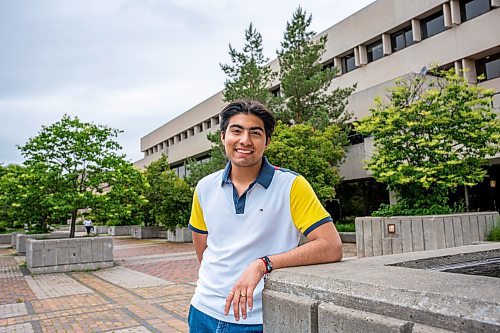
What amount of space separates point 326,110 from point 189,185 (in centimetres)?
831

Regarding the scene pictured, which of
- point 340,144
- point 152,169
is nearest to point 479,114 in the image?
point 340,144

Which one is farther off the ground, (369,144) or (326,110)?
(326,110)

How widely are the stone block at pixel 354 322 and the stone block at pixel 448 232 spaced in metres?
Result: 8.46

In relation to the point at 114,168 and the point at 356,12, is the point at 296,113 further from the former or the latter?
the point at 114,168

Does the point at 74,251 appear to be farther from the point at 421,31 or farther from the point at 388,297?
the point at 421,31

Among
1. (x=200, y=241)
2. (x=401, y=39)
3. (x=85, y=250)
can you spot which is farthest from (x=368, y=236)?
(x=401, y=39)

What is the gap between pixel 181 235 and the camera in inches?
911

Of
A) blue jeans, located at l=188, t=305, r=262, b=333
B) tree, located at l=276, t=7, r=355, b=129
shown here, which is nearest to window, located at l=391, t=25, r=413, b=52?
tree, located at l=276, t=7, r=355, b=129

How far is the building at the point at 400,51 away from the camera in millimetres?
17766

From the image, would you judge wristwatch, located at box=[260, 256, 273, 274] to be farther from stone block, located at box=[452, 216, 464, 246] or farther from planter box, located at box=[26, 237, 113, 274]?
planter box, located at box=[26, 237, 113, 274]

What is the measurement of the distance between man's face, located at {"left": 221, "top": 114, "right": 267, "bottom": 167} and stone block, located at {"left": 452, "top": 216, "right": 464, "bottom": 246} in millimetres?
8442

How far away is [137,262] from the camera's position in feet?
47.2

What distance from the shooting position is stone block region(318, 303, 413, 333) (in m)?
1.42

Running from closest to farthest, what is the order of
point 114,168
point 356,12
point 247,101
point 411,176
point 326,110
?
point 247,101, point 411,176, point 114,168, point 326,110, point 356,12
